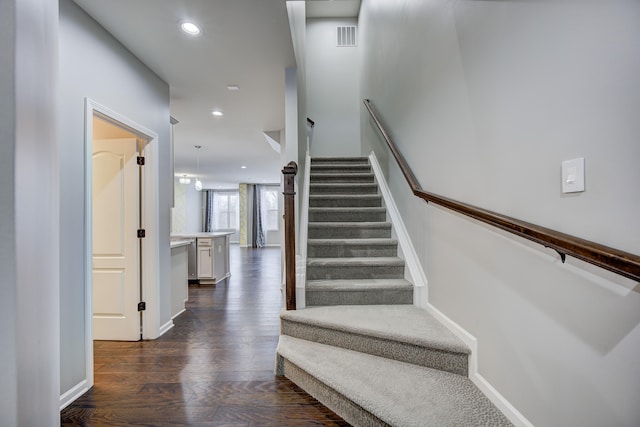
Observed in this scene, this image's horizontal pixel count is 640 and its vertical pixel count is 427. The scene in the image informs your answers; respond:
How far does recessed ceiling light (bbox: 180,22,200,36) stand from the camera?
2.00m

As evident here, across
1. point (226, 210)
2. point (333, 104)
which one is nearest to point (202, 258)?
point (333, 104)

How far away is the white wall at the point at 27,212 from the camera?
3.07 ft

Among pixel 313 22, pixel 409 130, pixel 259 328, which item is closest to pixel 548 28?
pixel 409 130

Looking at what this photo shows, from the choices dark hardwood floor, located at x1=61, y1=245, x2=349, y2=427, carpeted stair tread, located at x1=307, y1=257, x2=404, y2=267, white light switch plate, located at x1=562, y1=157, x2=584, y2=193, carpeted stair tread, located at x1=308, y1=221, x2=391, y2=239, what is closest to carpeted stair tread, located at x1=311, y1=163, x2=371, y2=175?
carpeted stair tread, located at x1=308, y1=221, x2=391, y2=239

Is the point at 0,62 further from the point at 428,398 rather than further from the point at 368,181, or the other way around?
the point at 368,181

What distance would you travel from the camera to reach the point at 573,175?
3.09ft

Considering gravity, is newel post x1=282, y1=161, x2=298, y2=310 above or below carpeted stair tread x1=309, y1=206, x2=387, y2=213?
below

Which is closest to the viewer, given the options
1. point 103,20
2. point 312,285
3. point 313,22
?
point 103,20

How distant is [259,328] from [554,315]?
2.50 metres

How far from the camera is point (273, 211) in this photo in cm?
1193

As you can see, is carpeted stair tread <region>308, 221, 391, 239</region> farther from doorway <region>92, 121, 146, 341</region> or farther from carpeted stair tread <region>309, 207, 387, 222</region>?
doorway <region>92, 121, 146, 341</region>

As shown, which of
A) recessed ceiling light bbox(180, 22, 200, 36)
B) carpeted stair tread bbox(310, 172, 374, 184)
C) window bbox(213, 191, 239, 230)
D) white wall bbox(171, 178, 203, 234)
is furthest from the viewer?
window bbox(213, 191, 239, 230)

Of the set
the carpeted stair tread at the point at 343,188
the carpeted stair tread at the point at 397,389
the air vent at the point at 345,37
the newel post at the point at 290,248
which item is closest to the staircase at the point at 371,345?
the carpeted stair tread at the point at 397,389

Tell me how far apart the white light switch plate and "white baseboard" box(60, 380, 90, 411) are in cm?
279
